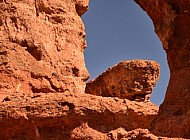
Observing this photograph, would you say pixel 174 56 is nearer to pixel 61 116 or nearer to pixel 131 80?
pixel 61 116

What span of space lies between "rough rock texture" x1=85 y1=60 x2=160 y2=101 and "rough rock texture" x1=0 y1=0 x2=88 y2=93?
1657mm

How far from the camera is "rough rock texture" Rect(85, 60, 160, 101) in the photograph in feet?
72.1

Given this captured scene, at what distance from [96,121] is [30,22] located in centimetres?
790

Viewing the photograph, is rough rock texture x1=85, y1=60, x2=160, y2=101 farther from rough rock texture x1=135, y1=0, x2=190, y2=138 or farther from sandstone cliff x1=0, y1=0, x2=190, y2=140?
rough rock texture x1=135, y1=0, x2=190, y2=138

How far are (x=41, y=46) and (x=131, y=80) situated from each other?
4103 mm

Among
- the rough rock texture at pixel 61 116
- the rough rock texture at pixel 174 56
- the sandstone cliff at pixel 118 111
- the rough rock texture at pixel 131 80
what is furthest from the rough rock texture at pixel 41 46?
the rough rock texture at pixel 174 56

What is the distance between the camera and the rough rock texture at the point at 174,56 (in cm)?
1155

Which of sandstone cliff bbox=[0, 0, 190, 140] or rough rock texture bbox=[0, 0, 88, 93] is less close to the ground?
rough rock texture bbox=[0, 0, 88, 93]

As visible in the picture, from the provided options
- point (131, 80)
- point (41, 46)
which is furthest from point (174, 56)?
point (131, 80)

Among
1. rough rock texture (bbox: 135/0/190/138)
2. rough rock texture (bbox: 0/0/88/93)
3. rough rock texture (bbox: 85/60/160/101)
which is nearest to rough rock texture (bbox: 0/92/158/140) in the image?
rough rock texture (bbox: 135/0/190/138)

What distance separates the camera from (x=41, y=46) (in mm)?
19422

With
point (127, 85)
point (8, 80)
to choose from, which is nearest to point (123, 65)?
point (127, 85)

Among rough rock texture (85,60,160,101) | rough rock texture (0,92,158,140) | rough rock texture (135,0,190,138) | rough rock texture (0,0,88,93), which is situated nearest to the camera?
rough rock texture (135,0,190,138)

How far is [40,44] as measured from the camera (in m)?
19.4
